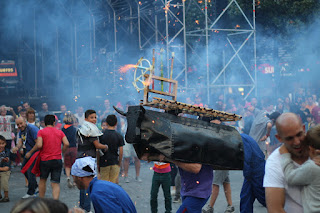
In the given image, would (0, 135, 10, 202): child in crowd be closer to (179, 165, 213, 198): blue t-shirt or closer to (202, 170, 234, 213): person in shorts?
(202, 170, 234, 213): person in shorts

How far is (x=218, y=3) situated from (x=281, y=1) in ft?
14.1

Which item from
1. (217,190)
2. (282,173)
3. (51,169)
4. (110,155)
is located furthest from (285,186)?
(51,169)

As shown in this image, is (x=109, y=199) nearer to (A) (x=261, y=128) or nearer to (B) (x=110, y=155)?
(B) (x=110, y=155)

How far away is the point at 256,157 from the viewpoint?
15.8 feet

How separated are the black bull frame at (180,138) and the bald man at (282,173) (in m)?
0.97

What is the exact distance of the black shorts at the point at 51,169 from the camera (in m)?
7.61

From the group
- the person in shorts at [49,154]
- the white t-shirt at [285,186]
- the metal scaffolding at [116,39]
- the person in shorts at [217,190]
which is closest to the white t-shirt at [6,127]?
the person in shorts at [49,154]

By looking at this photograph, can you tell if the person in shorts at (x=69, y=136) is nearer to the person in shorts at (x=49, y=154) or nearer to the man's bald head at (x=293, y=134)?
the person in shorts at (x=49, y=154)

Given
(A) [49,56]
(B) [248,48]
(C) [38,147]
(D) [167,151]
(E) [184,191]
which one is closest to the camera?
(D) [167,151]

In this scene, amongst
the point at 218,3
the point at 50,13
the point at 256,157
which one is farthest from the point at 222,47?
the point at 256,157

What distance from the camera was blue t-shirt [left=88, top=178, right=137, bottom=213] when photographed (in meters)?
3.55

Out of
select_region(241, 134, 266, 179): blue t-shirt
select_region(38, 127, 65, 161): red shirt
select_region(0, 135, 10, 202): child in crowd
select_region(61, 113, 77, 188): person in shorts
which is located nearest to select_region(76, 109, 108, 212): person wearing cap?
select_region(38, 127, 65, 161): red shirt

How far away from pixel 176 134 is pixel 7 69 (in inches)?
669

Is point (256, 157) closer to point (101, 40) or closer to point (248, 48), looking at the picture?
point (101, 40)
